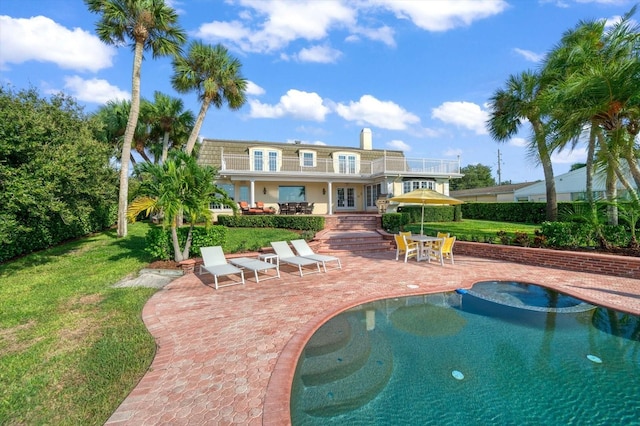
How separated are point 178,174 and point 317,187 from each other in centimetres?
1478

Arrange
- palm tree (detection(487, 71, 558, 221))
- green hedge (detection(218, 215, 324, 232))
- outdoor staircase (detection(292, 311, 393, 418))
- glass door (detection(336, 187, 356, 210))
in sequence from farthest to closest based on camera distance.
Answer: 1. glass door (detection(336, 187, 356, 210))
2. green hedge (detection(218, 215, 324, 232))
3. palm tree (detection(487, 71, 558, 221))
4. outdoor staircase (detection(292, 311, 393, 418))

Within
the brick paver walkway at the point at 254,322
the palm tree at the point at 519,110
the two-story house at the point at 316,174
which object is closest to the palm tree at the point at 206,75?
the two-story house at the point at 316,174

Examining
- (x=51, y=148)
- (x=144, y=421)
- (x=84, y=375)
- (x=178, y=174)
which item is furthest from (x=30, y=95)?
(x=144, y=421)

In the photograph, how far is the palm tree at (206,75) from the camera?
15180 millimetres

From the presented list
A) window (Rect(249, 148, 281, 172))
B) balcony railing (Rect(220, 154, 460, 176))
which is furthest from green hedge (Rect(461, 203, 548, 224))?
window (Rect(249, 148, 281, 172))

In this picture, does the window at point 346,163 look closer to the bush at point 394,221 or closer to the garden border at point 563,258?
the bush at point 394,221

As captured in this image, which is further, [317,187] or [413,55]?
[317,187]

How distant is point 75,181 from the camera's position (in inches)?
316

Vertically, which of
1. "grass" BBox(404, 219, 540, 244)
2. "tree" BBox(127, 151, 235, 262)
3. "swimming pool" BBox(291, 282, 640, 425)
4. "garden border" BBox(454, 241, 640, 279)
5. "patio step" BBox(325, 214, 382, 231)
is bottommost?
"swimming pool" BBox(291, 282, 640, 425)

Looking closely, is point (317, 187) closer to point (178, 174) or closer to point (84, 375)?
point (178, 174)

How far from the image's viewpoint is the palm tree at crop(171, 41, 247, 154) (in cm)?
1518

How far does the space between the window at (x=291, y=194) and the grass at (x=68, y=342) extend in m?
13.3

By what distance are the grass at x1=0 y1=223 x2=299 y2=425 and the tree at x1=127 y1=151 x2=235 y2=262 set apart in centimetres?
195

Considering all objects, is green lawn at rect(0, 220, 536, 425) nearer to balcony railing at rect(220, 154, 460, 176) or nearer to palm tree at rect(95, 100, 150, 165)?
balcony railing at rect(220, 154, 460, 176)
